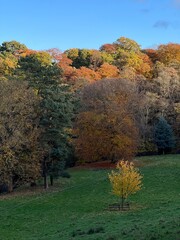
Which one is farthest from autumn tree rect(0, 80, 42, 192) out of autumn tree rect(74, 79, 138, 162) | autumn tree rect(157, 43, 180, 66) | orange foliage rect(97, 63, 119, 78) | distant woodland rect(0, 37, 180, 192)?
autumn tree rect(157, 43, 180, 66)

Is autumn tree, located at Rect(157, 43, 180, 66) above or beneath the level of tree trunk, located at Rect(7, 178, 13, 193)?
above

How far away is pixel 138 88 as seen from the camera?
222 feet

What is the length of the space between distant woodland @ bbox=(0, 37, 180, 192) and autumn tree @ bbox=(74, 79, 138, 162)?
0.13 meters

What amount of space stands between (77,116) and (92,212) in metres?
27.0

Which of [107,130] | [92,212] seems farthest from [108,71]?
[92,212]

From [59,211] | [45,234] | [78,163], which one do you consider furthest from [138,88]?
[45,234]

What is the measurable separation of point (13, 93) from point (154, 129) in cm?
3130

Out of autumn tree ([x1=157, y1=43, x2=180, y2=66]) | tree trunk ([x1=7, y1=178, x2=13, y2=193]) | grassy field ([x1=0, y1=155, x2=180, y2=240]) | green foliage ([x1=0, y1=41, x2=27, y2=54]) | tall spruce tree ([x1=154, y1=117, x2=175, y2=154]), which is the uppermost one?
green foliage ([x1=0, y1=41, x2=27, y2=54])

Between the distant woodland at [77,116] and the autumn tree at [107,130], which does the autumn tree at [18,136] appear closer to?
the distant woodland at [77,116]

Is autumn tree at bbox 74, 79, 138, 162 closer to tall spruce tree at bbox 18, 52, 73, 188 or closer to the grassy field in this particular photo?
the grassy field

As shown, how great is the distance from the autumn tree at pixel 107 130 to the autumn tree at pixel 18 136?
1245cm

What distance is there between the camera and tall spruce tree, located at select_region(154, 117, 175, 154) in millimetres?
63031

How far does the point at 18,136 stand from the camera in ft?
126

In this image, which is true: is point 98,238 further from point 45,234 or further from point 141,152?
point 141,152
